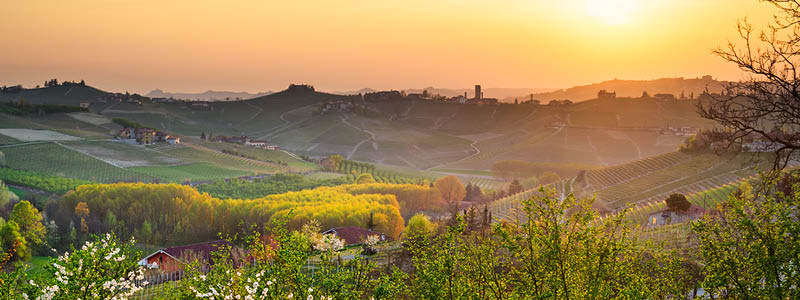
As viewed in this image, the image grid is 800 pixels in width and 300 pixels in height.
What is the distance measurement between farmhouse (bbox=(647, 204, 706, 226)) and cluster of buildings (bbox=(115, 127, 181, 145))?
129 meters

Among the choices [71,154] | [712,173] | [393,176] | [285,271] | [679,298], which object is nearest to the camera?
[679,298]

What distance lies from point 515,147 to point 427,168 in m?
33.3

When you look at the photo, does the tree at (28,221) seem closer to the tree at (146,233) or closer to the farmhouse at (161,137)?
the tree at (146,233)

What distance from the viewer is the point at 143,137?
155m

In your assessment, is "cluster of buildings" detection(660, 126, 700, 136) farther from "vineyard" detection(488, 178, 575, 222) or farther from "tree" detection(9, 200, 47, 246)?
"tree" detection(9, 200, 47, 246)

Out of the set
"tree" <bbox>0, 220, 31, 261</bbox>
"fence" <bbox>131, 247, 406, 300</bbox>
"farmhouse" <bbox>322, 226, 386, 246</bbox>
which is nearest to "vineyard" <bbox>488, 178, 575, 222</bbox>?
"farmhouse" <bbox>322, 226, 386, 246</bbox>

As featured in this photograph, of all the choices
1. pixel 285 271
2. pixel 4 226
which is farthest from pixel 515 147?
pixel 285 271

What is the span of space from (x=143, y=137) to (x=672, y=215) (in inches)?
5256

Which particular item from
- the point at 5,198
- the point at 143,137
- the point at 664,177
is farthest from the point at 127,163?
the point at 664,177

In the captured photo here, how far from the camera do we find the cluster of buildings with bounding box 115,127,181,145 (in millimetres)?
154625

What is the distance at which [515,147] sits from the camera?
648 feet

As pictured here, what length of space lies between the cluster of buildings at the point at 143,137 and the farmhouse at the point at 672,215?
129 metres

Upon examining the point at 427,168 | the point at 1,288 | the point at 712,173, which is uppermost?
the point at 1,288

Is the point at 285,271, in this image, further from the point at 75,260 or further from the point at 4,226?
the point at 4,226
